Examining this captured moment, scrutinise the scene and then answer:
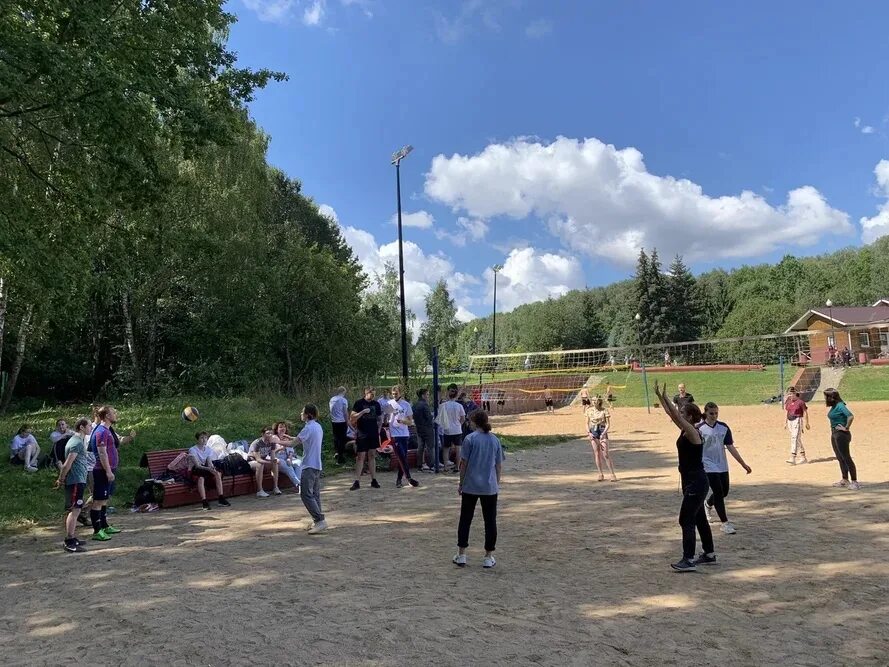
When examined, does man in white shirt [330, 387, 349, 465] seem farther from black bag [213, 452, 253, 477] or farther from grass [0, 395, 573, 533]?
black bag [213, 452, 253, 477]

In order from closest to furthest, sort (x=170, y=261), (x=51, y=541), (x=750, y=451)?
(x=51, y=541) < (x=750, y=451) < (x=170, y=261)

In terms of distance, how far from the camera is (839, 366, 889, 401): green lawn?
28977 millimetres

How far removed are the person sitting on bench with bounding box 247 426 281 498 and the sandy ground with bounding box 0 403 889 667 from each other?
3.32 ft

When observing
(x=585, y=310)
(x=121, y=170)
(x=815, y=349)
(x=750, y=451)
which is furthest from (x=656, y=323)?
(x=121, y=170)

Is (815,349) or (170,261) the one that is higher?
(170,261)

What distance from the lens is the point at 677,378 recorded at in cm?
3847

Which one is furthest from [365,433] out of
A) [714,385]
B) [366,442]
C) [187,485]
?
[714,385]

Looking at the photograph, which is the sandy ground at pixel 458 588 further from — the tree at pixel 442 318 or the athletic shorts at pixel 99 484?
the tree at pixel 442 318

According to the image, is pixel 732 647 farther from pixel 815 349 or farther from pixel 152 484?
pixel 815 349

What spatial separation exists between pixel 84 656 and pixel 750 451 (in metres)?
13.9

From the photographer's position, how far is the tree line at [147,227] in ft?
31.7

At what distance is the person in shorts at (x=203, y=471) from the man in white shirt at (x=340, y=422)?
3.46 m

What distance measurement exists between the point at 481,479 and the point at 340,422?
745cm

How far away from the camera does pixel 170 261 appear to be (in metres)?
22.1
